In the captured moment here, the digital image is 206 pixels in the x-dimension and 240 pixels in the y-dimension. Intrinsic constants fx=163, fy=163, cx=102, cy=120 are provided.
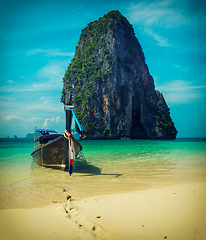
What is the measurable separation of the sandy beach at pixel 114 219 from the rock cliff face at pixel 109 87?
146ft

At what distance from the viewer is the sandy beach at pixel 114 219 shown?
2.52 m

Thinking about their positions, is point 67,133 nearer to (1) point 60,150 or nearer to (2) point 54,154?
(1) point 60,150

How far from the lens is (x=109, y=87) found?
1971 inches

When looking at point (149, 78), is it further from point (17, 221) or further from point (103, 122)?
point (17, 221)

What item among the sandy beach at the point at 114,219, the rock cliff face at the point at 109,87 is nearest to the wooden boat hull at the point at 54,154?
the sandy beach at the point at 114,219

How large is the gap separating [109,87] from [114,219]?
159 ft

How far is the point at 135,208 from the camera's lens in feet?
11.2

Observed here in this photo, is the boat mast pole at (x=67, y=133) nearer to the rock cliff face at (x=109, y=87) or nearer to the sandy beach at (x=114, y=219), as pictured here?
the sandy beach at (x=114, y=219)

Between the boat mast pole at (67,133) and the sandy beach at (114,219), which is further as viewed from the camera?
the boat mast pole at (67,133)

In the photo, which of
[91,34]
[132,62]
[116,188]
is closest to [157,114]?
→ [132,62]

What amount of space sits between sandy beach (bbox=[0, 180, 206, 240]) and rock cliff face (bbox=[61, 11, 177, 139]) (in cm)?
→ 4441

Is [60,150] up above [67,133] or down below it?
below

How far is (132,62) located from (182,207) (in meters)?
59.2

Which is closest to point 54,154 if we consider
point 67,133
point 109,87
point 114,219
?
point 67,133
